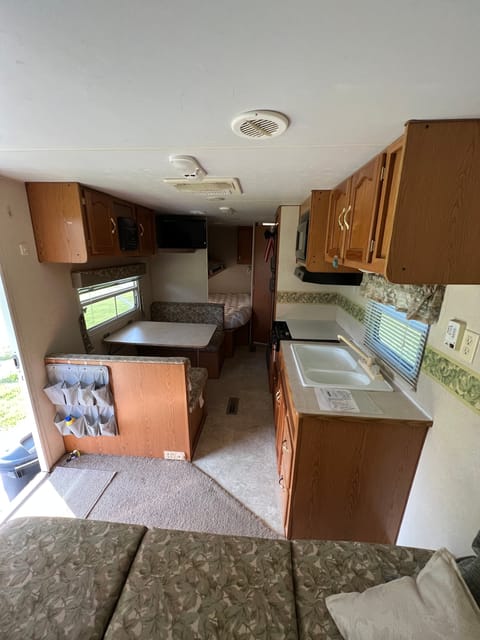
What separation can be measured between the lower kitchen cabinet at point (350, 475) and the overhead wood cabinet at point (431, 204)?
0.75 metres

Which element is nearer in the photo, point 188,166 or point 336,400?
point 188,166

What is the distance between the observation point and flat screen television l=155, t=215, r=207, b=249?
11.2 ft

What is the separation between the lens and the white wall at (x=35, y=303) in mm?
1664

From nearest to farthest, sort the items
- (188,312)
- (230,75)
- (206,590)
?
(230,75), (206,590), (188,312)

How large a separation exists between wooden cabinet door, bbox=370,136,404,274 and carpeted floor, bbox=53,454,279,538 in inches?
67.2

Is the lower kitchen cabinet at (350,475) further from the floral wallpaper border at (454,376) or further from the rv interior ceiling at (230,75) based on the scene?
the rv interior ceiling at (230,75)

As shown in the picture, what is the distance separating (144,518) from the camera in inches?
66.3

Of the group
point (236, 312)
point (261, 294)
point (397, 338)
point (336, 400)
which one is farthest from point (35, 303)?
point (261, 294)

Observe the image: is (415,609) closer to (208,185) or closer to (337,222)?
(337,222)

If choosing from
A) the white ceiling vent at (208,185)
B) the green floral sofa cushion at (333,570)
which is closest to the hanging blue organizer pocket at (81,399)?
the white ceiling vent at (208,185)

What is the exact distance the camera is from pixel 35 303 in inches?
73.5

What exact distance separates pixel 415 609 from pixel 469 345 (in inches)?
34.1

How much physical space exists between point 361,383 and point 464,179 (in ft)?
4.26

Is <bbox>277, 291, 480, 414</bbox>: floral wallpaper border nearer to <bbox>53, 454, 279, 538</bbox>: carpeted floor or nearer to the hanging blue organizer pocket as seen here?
<bbox>53, 454, 279, 538</bbox>: carpeted floor
